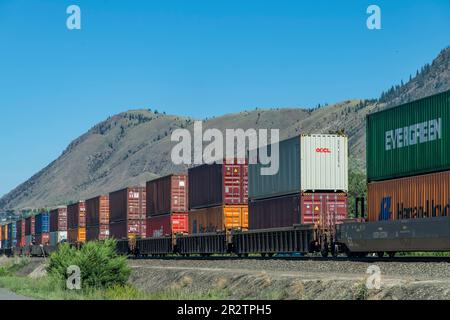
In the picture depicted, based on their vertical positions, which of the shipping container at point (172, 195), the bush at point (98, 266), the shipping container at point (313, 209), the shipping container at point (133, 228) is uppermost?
the shipping container at point (172, 195)

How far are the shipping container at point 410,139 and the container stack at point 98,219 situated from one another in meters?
37.7

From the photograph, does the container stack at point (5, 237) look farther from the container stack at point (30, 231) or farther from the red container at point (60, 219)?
the red container at point (60, 219)

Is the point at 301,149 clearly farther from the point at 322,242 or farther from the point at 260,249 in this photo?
the point at 260,249

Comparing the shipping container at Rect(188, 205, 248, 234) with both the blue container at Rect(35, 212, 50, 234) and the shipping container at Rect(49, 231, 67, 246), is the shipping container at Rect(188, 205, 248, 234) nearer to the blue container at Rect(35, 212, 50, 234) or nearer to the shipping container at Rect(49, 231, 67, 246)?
the shipping container at Rect(49, 231, 67, 246)

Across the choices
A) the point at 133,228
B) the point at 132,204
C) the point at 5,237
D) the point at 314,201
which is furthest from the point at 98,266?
the point at 5,237

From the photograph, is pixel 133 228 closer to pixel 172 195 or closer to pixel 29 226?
pixel 172 195

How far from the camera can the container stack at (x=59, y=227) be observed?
7875cm

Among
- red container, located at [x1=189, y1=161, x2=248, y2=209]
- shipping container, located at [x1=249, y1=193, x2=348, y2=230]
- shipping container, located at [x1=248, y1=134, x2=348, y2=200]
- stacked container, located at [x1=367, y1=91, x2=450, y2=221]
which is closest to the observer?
stacked container, located at [x1=367, y1=91, x2=450, y2=221]

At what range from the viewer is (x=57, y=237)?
3135 inches

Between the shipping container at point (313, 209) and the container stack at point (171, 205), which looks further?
the container stack at point (171, 205)

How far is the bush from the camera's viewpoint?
2788cm

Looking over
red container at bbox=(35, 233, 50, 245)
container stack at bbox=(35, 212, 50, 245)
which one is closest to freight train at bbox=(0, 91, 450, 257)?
red container at bbox=(35, 233, 50, 245)

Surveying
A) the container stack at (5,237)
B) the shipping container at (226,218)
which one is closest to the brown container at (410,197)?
the shipping container at (226,218)
